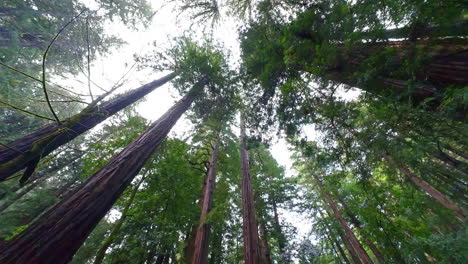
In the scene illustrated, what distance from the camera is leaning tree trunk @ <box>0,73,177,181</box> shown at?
95.7 inches

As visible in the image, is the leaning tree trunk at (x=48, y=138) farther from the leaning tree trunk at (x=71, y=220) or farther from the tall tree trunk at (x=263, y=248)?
the tall tree trunk at (x=263, y=248)

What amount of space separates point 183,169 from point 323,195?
1109 centimetres

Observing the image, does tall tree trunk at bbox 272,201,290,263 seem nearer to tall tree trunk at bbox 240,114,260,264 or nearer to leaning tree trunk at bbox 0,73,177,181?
tall tree trunk at bbox 240,114,260,264

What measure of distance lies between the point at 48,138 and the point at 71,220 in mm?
1246

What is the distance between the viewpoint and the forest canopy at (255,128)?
2498 millimetres

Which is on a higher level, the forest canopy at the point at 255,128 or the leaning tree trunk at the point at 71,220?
the forest canopy at the point at 255,128

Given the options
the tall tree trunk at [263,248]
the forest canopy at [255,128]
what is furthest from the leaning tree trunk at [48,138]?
the tall tree trunk at [263,248]

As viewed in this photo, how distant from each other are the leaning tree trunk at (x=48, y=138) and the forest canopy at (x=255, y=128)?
3 cm

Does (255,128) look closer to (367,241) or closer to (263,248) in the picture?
(263,248)

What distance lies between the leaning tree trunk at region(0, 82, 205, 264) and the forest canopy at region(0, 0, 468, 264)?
1cm

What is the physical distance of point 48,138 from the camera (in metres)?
2.60

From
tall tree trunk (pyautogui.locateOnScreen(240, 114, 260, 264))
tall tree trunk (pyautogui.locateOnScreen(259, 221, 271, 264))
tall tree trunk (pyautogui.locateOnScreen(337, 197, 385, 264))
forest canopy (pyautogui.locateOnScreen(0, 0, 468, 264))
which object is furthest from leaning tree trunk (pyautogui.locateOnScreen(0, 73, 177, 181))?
tall tree trunk (pyautogui.locateOnScreen(337, 197, 385, 264))

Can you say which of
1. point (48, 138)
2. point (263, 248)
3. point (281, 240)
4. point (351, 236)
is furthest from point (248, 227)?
point (351, 236)

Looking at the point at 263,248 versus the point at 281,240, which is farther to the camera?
the point at 281,240
